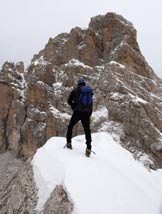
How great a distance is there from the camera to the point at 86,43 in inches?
2825

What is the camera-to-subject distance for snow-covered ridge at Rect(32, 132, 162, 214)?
33.1 feet

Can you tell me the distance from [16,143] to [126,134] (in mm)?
36379

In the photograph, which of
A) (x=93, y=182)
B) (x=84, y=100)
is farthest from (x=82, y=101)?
(x=93, y=182)

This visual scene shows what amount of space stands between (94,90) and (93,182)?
4881cm

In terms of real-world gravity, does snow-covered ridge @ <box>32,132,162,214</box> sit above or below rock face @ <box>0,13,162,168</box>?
above

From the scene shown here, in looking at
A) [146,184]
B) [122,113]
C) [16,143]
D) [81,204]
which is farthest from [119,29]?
[81,204]

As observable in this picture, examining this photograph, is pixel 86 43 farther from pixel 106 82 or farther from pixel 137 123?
pixel 137 123

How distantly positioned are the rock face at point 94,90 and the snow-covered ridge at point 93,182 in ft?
105

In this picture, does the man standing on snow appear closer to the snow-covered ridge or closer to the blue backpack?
the blue backpack

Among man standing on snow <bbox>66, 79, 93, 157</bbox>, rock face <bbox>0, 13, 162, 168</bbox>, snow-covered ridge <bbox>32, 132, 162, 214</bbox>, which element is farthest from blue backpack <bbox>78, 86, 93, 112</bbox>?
rock face <bbox>0, 13, 162, 168</bbox>

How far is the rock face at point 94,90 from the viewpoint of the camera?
50500 millimetres

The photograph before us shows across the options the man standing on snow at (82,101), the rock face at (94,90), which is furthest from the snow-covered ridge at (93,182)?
the rock face at (94,90)

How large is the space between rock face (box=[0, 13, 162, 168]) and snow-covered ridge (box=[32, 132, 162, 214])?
3209 cm

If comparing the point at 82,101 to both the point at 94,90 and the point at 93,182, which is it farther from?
the point at 94,90
